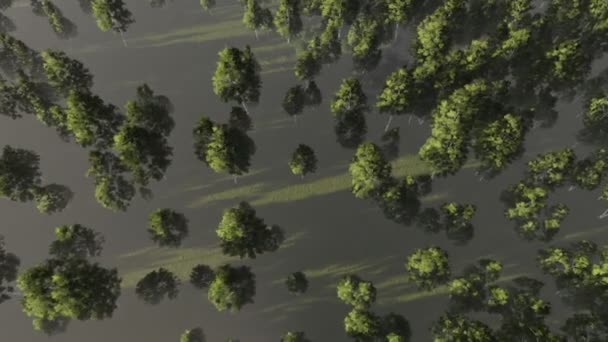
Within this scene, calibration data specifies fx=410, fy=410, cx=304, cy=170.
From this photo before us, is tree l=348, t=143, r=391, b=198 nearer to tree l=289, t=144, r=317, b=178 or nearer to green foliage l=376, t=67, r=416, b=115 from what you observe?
tree l=289, t=144, r=317, b=178

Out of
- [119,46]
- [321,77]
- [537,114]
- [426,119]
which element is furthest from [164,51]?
[537,114]

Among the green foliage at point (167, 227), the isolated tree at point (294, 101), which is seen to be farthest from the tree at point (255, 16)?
the green foliage at point (167, 227)

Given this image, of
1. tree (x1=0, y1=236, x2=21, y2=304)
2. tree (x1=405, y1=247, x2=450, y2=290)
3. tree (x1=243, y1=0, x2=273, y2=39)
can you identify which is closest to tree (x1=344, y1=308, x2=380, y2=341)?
tree (x1=405, y1=247, x2=450, y2=290)

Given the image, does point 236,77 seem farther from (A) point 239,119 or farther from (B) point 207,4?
(B) point 207,4

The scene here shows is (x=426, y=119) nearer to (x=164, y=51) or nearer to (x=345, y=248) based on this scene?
(x=345, y=248)

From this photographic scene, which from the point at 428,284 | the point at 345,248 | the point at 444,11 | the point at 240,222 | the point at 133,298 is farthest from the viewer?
the point at 444,11

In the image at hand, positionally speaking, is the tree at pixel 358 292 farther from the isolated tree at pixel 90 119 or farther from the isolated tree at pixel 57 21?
the isolated tree at pixel 57 21
